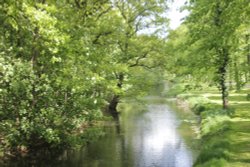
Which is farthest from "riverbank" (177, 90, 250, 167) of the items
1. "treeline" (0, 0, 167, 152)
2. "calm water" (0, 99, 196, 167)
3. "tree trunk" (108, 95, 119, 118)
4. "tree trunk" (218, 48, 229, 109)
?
"tree trunk" (108, 95, 119, 118)

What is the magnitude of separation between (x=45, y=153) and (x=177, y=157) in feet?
27.4

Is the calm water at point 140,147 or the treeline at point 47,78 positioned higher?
the treeline at point 47,78

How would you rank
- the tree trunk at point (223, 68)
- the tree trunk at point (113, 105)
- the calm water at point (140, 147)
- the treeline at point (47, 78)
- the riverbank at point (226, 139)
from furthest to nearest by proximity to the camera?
the tree trunk at point (113, 105) → the tree trunk at point (223, 68) → the calm water at point (140, 147) → the treeline at point (47, 78) → the riverbank at point (226, 139)

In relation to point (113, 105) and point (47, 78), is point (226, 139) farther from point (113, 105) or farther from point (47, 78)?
point (113, 105)

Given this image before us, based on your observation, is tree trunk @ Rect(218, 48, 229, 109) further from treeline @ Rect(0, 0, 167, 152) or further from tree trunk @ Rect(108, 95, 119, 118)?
tree trunk @ Rect(108, 95, 119, 118)

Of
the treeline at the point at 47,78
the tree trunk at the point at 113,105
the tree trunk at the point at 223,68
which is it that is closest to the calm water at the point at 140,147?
the treeline at the point at 47,78

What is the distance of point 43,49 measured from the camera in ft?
65.3

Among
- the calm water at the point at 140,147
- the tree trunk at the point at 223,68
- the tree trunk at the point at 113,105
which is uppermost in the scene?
the tree trunk at the point at 223,68

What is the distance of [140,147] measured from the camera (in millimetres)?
24031

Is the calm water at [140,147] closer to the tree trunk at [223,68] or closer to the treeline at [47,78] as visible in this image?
the treeline at [47,78]

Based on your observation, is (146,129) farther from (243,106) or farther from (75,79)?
(75,79)

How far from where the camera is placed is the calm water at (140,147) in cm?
2020

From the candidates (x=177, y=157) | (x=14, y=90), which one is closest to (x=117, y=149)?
(x=177, y=157)

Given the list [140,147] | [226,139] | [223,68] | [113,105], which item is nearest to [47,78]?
[140,147]
